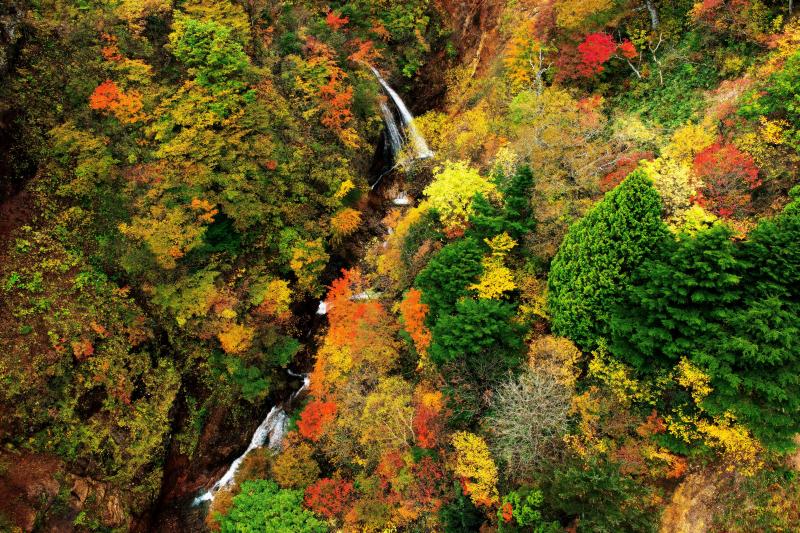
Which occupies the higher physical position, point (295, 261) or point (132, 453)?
point (295, 261)

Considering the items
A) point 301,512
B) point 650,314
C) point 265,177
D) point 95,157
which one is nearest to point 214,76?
point 265,177

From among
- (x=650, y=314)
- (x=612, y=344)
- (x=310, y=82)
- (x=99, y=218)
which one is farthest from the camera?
(x=310, y=82)

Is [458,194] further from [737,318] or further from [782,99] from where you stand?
[782,99]

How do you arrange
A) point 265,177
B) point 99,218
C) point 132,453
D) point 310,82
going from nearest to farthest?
point 132,453 → point 99,218 → point 265,177 → point 310,82

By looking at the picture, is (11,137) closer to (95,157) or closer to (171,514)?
(95,157)

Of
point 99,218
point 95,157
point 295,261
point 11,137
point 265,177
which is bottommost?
point 295,261

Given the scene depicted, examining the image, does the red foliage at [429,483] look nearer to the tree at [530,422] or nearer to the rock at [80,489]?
the tree at [530,422]

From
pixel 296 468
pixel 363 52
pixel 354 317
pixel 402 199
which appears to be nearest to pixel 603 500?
pixel 296 468

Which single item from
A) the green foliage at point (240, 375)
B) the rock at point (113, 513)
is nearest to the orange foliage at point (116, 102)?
the green foliage at point (240, 375)
